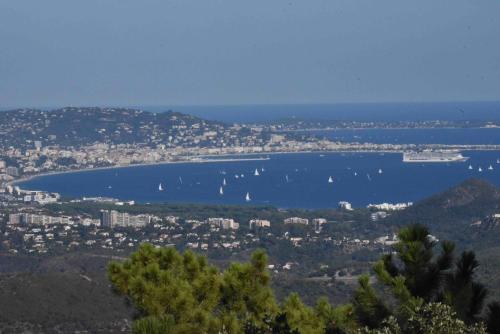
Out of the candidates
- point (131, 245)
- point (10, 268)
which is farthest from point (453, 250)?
point (131, 245)

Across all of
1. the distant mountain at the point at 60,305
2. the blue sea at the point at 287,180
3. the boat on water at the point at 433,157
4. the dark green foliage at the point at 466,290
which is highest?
the dark green foliage at the point at 466,290

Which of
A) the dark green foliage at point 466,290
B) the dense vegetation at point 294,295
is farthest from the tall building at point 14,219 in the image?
the dark green foliage at point 466,290

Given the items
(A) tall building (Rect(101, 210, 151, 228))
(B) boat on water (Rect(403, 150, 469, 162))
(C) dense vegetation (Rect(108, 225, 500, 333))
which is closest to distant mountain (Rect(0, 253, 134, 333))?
(C) dense vegetation (Rect(108, 225, 500, 333))

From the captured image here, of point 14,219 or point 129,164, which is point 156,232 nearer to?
point 14,219

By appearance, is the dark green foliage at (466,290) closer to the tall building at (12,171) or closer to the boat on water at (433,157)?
the tall building at (12,171)

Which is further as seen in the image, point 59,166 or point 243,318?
point 59,166

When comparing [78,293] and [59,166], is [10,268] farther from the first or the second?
[59,166]
